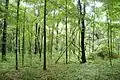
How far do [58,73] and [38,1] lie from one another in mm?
7103

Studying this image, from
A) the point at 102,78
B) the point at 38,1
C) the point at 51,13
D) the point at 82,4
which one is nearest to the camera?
the point at 102,78

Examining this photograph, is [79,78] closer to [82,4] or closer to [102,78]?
[102,78]

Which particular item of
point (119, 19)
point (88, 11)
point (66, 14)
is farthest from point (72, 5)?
point (119, 19)

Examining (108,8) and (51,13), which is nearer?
(108,8)

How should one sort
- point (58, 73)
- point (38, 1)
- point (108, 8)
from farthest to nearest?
point (38, 1), point (108, 8), point (58, 73)

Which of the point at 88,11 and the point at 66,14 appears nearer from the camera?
the point at 66,14

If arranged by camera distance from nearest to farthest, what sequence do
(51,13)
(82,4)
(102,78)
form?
1. (102,78)
2. (82,4)
3. (51,13)

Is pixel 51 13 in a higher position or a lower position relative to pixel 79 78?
higher

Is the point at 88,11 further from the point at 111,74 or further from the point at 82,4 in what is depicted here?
the point at 111,74

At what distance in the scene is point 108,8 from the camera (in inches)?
619

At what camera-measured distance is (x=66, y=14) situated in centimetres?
1881

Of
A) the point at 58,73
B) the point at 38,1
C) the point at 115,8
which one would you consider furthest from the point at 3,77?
the point at 115,8

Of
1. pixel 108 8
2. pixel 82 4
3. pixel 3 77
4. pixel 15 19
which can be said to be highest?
pixel 82 4

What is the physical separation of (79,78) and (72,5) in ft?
29.0
